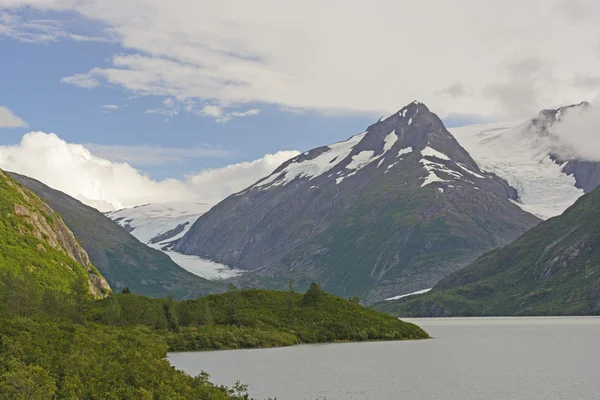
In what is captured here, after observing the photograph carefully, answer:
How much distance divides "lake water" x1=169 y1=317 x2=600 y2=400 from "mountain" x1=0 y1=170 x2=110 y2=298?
117 ft

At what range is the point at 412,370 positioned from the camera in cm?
8712

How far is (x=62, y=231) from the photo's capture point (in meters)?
180

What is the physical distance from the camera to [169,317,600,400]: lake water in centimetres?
6838

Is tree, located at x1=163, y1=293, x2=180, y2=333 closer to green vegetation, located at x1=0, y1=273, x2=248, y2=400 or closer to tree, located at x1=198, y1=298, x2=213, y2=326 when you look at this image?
tree, located at x1=198, y1=298, x2=213, y2=326

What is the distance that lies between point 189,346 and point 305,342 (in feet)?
78.6

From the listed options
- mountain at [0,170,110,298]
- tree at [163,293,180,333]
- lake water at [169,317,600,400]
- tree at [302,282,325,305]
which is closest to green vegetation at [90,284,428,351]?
tree at [163,293,180,333]

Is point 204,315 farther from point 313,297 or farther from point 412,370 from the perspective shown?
point 412,370

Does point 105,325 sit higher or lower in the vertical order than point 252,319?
higher

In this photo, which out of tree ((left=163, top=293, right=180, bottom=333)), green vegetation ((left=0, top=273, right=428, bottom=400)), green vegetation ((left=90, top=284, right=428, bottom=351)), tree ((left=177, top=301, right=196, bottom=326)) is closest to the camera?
green vegetation ((left=0, top=273, right=428, bottom=400))

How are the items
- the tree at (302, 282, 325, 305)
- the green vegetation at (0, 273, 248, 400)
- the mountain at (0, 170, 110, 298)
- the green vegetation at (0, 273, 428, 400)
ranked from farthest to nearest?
the tree at (302, 282, 325, 305) → the mountain at (0, 170, 110, 298) → the green vegetation at (0, 273, 428, 400) → the green vegetation at (0, 273, 248, 400)

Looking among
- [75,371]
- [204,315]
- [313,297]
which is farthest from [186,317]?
[75,371]

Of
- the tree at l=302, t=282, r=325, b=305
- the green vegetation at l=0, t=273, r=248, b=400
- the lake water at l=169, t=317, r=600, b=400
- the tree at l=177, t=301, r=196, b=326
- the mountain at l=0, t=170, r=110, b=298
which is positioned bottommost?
the lake water at l=169, t=317, r=600, b=400

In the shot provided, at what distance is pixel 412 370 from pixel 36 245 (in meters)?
86.2

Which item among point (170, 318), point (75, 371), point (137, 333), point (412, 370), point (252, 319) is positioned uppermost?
point (75, 371)
